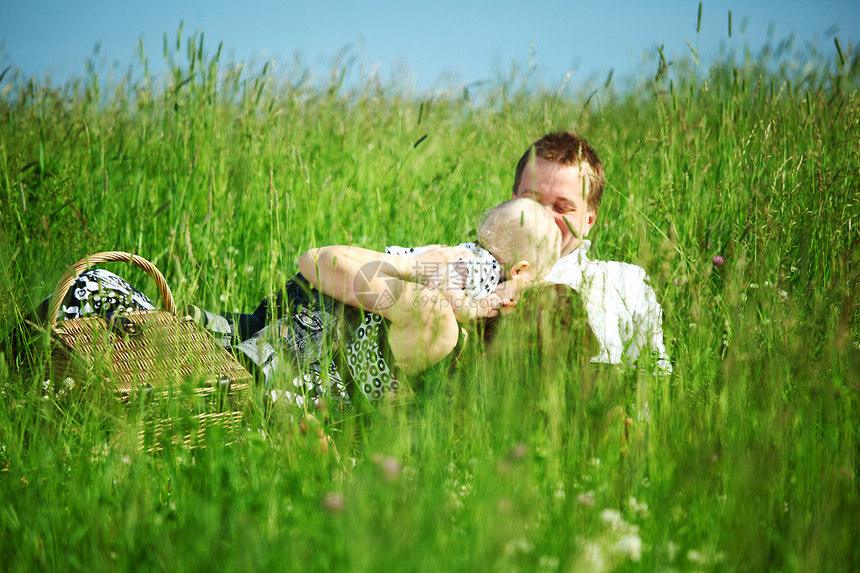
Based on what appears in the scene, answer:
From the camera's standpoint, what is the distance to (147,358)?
1866mm

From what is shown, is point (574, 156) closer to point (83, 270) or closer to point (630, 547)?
point (630, 547)

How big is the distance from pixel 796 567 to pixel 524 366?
31.4 inches

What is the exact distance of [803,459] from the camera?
4.68ft

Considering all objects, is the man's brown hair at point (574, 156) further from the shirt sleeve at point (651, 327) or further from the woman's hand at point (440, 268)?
the woman's hand at point (440, 268)

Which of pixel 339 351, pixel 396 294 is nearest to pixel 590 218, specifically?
pixel 396 294

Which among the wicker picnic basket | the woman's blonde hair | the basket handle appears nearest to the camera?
the wicker picnic basket

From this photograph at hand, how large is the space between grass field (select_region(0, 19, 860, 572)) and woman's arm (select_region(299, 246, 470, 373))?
0.09 meters

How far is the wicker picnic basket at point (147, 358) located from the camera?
5.65 ft

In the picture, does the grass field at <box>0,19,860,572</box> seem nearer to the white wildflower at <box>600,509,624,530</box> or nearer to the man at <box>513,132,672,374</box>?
the white wildflower at <box>600,509,624,530</box>

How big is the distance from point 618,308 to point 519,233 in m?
0.42

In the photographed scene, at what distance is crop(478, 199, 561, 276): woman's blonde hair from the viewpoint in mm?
1941

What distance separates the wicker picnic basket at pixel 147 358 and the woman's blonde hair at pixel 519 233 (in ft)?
2.87

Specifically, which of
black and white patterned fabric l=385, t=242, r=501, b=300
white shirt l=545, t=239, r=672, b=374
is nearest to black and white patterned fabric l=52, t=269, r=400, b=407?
black and white patterned fabric l=385, t=242, r=501, b=300

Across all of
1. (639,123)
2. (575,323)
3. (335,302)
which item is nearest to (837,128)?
(639,123)
